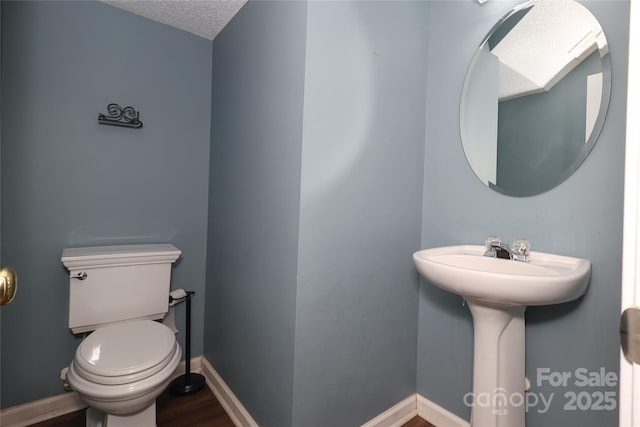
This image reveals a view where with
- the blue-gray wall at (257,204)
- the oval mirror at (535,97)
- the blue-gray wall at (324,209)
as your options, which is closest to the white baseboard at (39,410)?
the blue-gray wall at (257,204)

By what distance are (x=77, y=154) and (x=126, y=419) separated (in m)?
1.34

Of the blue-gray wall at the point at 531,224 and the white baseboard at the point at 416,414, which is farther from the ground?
the blue-gray wall at the point at 531,224

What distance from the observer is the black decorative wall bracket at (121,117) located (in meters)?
1.66

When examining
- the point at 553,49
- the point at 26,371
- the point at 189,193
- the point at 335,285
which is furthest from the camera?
the point at 189,193

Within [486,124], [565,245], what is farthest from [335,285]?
[486,124]

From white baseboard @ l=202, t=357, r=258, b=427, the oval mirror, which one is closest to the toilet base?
white baseboard @ l=202, t=357, r=258, b=427

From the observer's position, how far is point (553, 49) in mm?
1177

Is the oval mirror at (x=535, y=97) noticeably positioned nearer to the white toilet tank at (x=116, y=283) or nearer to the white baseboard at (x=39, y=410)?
the white toilet tank at (x=116, y=283)

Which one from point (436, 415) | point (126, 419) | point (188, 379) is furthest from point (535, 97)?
point (188, 379)

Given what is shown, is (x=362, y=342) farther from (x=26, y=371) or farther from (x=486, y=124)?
(x=26, y=371)

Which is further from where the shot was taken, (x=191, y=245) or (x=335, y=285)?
(x=191, y=245)

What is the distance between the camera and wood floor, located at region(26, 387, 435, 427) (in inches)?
59.9

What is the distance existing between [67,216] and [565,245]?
7.66ft

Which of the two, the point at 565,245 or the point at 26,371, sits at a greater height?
the point at 565,245
